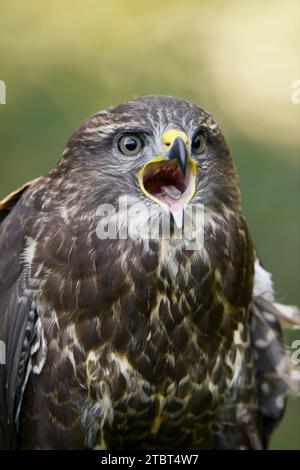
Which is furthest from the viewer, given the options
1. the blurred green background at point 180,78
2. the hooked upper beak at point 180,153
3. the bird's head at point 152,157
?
the blurred green background at point 180,78

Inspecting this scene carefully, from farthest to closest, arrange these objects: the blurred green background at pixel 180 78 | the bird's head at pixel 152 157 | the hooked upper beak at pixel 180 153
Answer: the blurred green background at pixel 180 78 < the bird's head at pixel 152 157 < the hooked upper beak at pixel 180 153

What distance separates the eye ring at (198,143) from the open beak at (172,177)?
7 cm

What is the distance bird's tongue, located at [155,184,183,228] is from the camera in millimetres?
3537

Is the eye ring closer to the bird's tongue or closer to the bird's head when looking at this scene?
the bird's head

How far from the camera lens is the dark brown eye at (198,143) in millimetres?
3729

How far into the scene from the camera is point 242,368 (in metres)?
4.08

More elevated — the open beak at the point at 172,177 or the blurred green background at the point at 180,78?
the blurred green background at the point at 180,78

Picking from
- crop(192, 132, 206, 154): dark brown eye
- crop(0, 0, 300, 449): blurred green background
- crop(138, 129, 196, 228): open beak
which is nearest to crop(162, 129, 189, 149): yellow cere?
crop(138, 129, 196, 228): open beak

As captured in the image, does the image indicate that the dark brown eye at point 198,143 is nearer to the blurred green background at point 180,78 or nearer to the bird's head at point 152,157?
the bird's head at point 152,157

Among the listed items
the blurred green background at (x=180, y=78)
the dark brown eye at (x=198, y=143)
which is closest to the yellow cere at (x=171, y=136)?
the dark brown eye at (x=198, y=143)

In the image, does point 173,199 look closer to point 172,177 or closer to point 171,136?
point 172,177

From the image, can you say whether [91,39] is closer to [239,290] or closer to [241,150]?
[241,150]

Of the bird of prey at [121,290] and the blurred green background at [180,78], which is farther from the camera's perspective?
the blurred green background at [180,78]

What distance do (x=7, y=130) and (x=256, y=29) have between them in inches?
67.9
